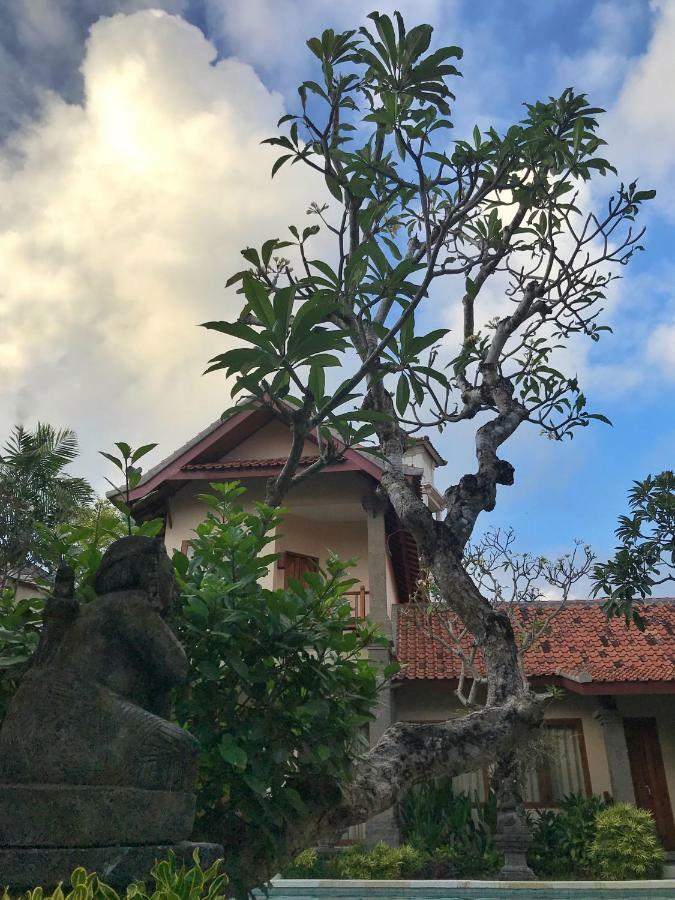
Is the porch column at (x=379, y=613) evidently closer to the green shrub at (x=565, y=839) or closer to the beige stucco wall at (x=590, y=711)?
the beige stucco wall at (x=590, y=711)

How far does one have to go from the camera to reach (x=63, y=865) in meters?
2.05

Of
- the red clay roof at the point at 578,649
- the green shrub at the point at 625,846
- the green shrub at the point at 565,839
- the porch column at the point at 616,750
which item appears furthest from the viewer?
the red clay roof at the point at 578,649

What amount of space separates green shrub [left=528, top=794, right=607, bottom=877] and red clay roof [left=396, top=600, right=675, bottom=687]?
6.16 feet

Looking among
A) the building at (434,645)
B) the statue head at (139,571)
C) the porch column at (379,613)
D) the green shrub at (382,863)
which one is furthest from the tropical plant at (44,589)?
the building at (434,645)

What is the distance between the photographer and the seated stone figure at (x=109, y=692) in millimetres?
2223

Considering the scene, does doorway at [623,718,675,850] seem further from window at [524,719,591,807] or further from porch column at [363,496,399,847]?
porch column at [363,496,399,847]

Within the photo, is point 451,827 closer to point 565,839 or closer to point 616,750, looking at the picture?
point 565,839

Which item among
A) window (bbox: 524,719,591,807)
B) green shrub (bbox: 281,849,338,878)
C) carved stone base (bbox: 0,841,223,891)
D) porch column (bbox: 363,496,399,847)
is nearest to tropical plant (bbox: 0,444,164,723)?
carved stone base (bbox: 0,841,223,891)

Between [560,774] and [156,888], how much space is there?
1167 cm

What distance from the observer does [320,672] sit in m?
3.13

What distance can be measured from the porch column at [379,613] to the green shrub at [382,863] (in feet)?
1.50

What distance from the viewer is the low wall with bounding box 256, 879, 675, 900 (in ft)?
21.5

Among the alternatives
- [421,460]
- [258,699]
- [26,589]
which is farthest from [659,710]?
[26,589]

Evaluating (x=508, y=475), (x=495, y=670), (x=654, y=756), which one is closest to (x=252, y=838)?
(x=495, y=670)
